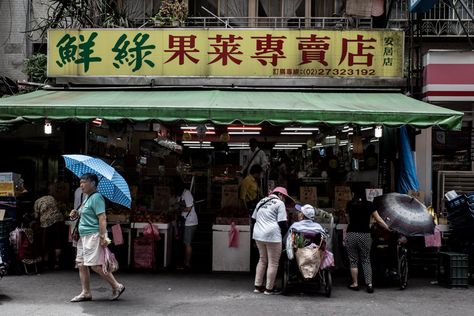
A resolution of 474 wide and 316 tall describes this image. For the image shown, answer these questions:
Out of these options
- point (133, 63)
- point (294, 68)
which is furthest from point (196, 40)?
point (294, 68)

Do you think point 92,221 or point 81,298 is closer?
point 92,221

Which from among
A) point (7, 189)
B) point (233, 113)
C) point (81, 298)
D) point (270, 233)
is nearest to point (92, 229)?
point (81, 298)

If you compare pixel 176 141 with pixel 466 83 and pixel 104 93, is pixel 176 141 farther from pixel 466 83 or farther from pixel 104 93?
pixel 466 83

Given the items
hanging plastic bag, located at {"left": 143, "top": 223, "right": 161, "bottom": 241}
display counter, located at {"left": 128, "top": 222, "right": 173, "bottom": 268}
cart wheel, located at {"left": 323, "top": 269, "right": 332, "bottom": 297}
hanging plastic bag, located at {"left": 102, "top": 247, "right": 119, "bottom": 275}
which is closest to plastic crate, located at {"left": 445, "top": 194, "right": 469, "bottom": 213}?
cart wheel, located at {"left": 323, "top": 269, "right": 332, "bottom": 297}

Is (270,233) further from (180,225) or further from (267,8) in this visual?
(267,8)

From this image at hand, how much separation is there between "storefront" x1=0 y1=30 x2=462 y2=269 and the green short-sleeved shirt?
2.15 m

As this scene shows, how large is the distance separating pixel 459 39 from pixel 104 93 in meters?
8.55

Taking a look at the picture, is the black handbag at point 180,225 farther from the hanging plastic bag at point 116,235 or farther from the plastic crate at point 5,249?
the plastic crate at point 5,249

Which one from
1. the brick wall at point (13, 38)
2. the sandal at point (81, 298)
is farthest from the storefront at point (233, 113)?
the brick wall at point (13, 38)

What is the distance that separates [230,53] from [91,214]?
5.10 metres

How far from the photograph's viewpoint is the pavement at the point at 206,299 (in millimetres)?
7891

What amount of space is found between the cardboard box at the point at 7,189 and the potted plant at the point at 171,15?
457cm

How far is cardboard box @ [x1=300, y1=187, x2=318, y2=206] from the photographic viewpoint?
40.4 feet

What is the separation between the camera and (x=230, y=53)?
11516 millimetres
